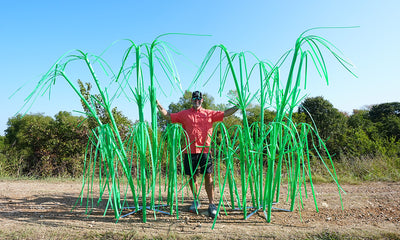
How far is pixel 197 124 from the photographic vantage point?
2754mm

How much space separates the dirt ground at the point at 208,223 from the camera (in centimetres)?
215

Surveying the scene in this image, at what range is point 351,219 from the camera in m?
2.61

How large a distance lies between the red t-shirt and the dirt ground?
74 cm

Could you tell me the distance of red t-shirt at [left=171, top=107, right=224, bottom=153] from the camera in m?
2.73

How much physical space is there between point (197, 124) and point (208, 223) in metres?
0.99

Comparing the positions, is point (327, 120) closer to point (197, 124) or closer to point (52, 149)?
point (197, 124)

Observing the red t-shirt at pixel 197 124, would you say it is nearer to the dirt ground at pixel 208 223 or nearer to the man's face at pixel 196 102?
the man's face at pixel 196 102

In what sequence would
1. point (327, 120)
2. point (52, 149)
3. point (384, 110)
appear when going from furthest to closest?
1. point (384, 110)
2. point (327, 120)
3. point (52, 149)

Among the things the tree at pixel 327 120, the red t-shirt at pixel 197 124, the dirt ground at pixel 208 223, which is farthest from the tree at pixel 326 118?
the red t-shirt at pixel 197 124

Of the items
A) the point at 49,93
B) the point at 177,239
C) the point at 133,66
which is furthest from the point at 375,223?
the point at 49,93

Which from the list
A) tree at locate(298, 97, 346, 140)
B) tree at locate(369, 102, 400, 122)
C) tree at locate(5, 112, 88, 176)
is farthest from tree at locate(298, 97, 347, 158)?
tree at locate(5, 112, 88, 176)

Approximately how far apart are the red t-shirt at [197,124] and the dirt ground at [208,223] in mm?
737

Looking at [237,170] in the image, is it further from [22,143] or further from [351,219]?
[22,143]

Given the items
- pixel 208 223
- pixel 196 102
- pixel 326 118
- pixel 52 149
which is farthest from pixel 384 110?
pixel 52 149
